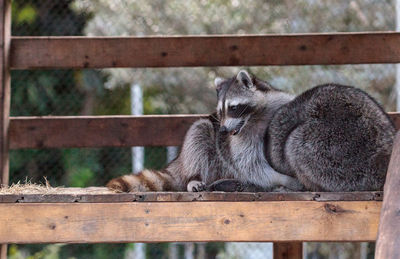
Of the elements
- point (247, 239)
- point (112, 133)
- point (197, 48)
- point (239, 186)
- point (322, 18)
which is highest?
point (322, 18)

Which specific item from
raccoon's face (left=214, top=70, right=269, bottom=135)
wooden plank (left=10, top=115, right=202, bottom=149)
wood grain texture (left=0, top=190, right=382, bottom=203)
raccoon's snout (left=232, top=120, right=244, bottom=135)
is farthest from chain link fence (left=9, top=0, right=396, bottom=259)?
wood grain texture (left=0, top=190, right=382, bottom=203)

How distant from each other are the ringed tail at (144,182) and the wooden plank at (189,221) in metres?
0.50

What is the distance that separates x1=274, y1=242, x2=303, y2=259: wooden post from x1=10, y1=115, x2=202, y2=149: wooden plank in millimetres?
991

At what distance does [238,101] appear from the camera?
3.89 meters

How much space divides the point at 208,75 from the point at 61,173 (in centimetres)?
215

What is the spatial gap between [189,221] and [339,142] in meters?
0.84

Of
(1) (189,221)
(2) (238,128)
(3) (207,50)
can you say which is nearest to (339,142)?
(2) (238,128)

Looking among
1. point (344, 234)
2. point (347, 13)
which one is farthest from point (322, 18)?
point (344, 234)

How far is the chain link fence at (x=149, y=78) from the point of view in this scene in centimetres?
740

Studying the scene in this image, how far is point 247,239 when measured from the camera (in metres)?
3.14

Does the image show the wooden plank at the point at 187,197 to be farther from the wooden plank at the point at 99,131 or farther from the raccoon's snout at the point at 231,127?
the wooden plank at the point at 99,131

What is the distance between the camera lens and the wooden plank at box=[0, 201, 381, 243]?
311 cm

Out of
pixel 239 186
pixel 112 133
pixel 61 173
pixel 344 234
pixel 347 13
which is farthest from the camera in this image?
pixel 347 13

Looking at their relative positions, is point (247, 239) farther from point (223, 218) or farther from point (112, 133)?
point (112, 133)
